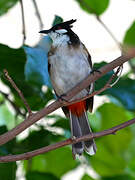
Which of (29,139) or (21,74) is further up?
(21,74)

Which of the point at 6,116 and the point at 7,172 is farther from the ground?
the point at 7,172

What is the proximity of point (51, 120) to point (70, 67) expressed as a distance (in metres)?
0.24

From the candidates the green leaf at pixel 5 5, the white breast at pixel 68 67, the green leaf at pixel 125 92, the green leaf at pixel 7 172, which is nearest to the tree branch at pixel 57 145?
the green leaf at pixel 7 172

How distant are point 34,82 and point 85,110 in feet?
1.16

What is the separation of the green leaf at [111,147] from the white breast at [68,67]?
218 millimetres

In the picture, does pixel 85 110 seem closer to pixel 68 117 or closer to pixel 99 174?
pixel 68 117

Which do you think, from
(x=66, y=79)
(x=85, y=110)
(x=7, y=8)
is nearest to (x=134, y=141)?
(x=85, y=110)

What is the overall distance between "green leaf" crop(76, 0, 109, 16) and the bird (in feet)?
0.40

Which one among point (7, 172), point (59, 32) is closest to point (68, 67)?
point (59, 32)

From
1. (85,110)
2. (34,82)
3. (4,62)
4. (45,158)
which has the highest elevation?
(4,62)

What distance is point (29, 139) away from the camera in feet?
5.82

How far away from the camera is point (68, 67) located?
6.23 ft

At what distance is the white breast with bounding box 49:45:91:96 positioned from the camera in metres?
1.89

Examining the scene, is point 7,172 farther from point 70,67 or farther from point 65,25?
point 65,25
